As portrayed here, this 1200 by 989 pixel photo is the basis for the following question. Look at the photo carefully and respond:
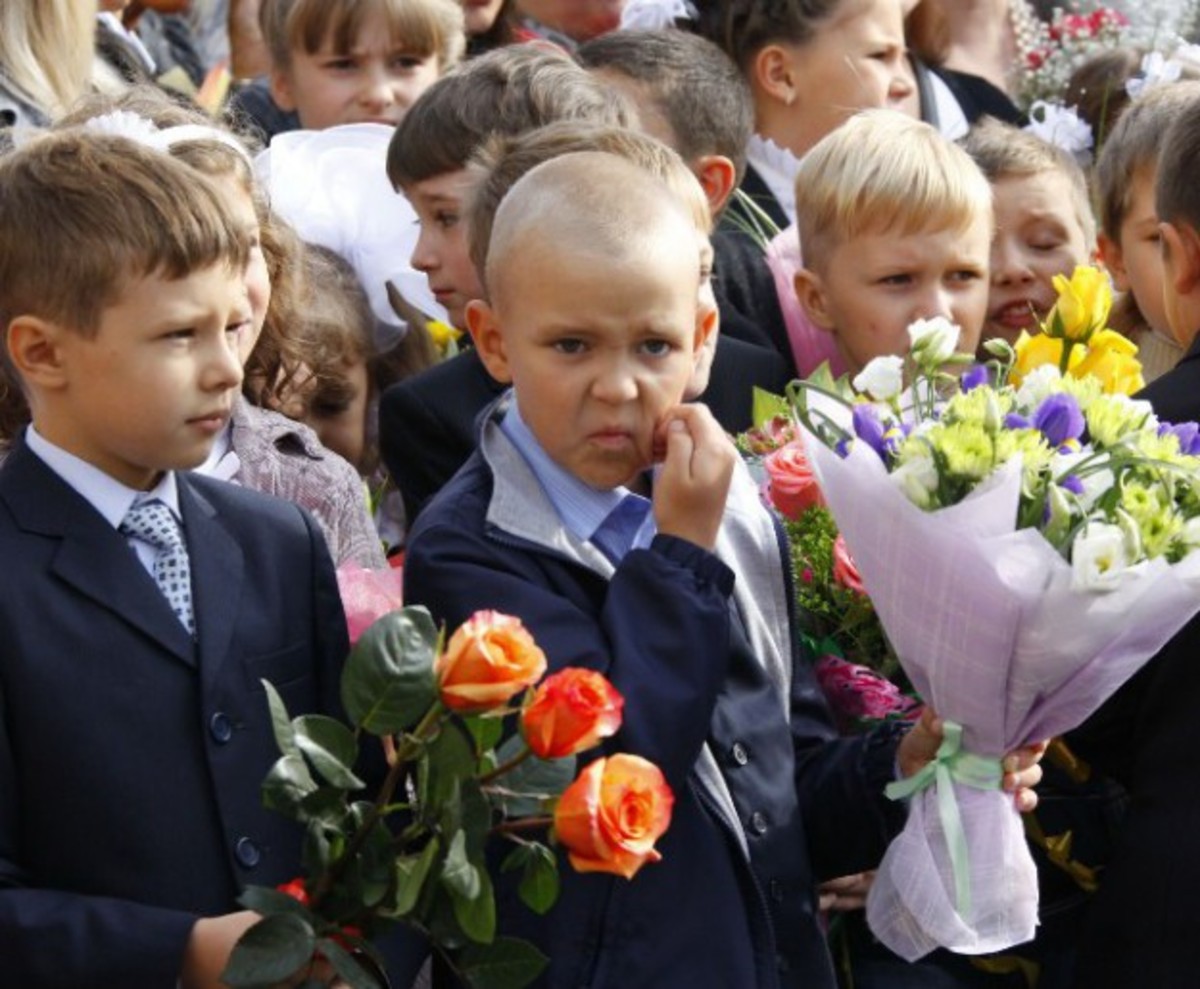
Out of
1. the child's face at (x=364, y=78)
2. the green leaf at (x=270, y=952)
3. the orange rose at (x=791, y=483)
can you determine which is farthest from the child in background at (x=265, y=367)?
the child's face at (x=364, y=78)

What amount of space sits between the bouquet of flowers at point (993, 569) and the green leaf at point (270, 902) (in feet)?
2.88

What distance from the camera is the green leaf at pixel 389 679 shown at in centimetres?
264

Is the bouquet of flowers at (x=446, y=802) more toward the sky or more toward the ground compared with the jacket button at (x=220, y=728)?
more toward the sky

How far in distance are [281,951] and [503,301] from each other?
1.04 meters

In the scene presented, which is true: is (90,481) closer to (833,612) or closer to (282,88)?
(833,612)

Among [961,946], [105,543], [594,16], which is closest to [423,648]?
[105,543]

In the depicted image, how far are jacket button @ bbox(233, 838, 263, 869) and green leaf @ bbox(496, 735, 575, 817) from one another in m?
0.46

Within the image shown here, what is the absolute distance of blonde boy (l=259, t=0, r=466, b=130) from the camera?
562 cm

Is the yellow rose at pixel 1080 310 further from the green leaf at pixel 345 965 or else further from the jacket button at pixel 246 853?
the green leaf at pixel 345 965

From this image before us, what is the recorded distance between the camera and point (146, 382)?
305 centimetres

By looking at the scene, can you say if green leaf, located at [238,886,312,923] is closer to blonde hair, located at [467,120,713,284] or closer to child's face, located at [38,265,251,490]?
child's face, located at [38,265,251,490]

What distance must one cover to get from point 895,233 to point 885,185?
10 centimetres

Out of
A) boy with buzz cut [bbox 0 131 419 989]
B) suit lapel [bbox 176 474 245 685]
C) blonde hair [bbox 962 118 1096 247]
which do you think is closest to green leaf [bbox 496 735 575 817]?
boy with buzz cut [bbox 0 131 419 989]

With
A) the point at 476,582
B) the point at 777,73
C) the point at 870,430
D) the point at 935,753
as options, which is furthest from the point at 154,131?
the point at 777,73
